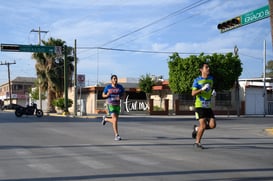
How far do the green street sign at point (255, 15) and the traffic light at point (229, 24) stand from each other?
1.32ft

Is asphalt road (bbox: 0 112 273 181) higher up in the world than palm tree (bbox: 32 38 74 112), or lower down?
lower down

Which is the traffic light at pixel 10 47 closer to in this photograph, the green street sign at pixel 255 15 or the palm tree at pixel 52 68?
the palm tree at pixel 52 68

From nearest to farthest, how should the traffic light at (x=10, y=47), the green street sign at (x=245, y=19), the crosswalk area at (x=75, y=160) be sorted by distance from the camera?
the crosswalk area at (x=75, y=160), the green street sign at (x=245, y=19), the traffic light at (x=10, y=47)

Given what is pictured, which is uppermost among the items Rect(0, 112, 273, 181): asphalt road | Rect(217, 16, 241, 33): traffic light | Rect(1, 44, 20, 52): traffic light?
Rect(1, 44, 20, 52): traffic light

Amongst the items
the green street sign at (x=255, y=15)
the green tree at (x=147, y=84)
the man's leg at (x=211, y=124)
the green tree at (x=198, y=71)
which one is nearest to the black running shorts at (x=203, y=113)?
the man's leg at (x=211, y=124)

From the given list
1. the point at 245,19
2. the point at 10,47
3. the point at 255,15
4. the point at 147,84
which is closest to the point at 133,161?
the point at 255,15

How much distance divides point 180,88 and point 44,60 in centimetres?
1697

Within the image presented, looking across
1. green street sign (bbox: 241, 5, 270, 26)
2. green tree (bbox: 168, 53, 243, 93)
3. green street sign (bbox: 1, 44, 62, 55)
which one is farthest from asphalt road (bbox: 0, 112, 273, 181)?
green tree (bbox: 168, 53, 243, 93)

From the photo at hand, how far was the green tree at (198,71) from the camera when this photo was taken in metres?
40.8

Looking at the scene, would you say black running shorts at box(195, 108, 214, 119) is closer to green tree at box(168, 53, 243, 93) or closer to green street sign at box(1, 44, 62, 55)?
green street sign at box(1, 44, 62, 55)

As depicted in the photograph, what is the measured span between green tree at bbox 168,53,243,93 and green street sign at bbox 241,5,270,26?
816 inches

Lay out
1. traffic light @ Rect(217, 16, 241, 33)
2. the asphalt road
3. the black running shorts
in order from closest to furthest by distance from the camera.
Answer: the asphalt road < the black running shorts < traffic light @ Rect(217, 16, 241, 33)

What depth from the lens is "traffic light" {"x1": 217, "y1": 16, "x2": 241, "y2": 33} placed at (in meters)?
20.2

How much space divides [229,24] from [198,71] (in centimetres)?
2004
